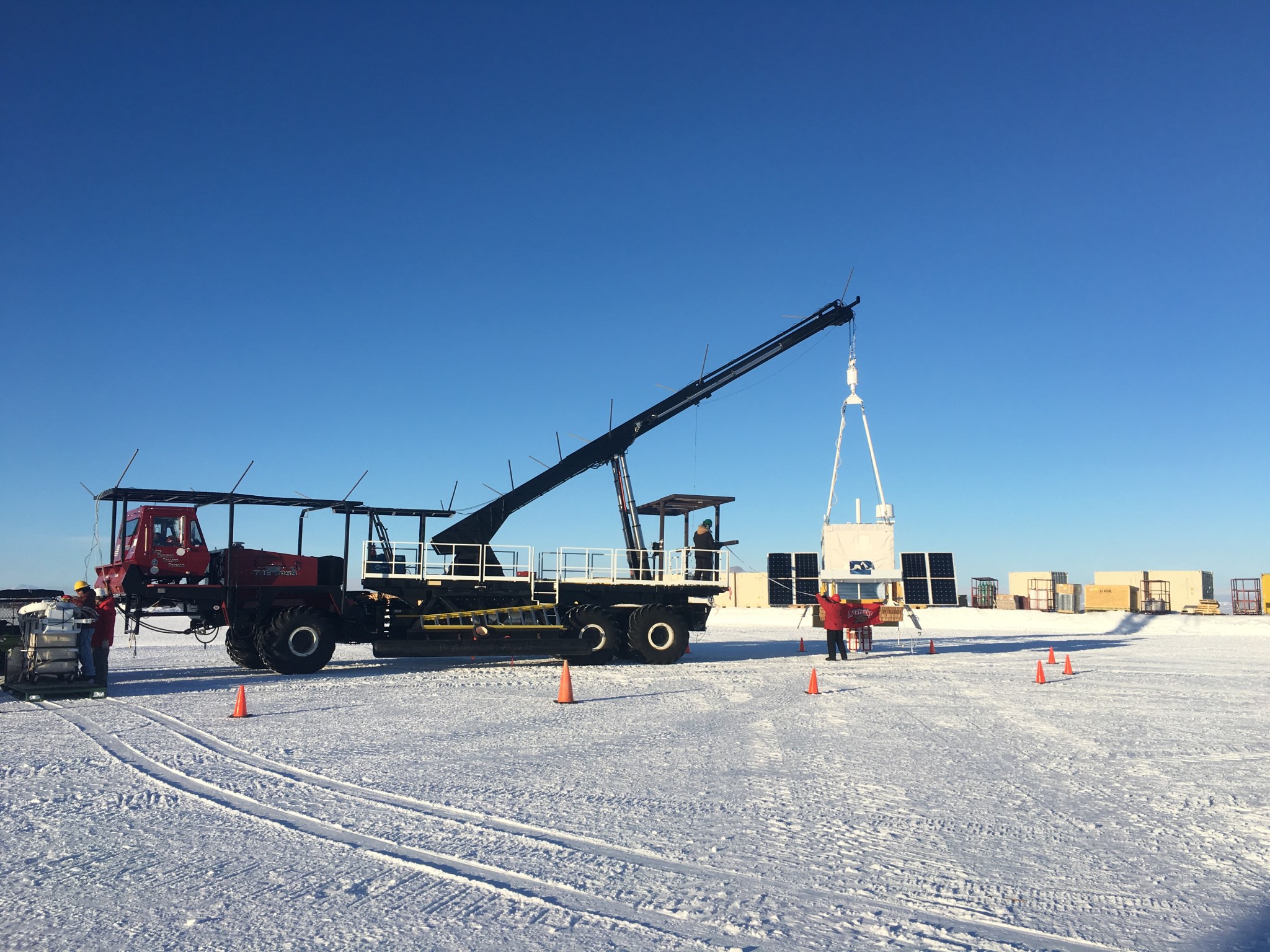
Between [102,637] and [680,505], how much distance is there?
39.2ft

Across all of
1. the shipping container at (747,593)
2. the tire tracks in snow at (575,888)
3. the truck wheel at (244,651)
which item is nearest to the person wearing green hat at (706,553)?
the truck wheel at (244,651)

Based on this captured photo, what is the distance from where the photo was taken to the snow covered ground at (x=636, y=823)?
4.48 meters

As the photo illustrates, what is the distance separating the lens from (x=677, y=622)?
19438mm

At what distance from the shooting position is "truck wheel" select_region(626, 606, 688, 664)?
19.3 meters

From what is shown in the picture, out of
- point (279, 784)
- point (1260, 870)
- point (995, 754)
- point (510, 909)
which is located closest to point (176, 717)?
point (279, 784)

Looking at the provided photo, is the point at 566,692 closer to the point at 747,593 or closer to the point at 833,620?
the point at 833,620

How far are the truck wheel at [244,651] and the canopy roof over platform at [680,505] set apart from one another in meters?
8.50

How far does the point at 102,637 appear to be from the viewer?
13.8 metres

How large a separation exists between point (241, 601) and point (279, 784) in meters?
10.5

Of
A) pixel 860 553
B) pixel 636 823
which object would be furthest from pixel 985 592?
pixel 636 823

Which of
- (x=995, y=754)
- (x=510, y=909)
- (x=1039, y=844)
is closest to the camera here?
(x=510, y=909)

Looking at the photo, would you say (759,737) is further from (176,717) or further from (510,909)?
(176,717)

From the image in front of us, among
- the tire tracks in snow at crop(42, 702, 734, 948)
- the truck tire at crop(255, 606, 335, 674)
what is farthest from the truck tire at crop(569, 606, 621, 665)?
the tire tracks in snow at crop(42, 702, 734, 948)

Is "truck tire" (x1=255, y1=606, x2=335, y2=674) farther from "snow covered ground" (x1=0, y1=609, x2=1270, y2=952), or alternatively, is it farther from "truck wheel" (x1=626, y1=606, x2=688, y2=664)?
"truck wheel" (x1=626, y1=606, x2=688, y2=664)
